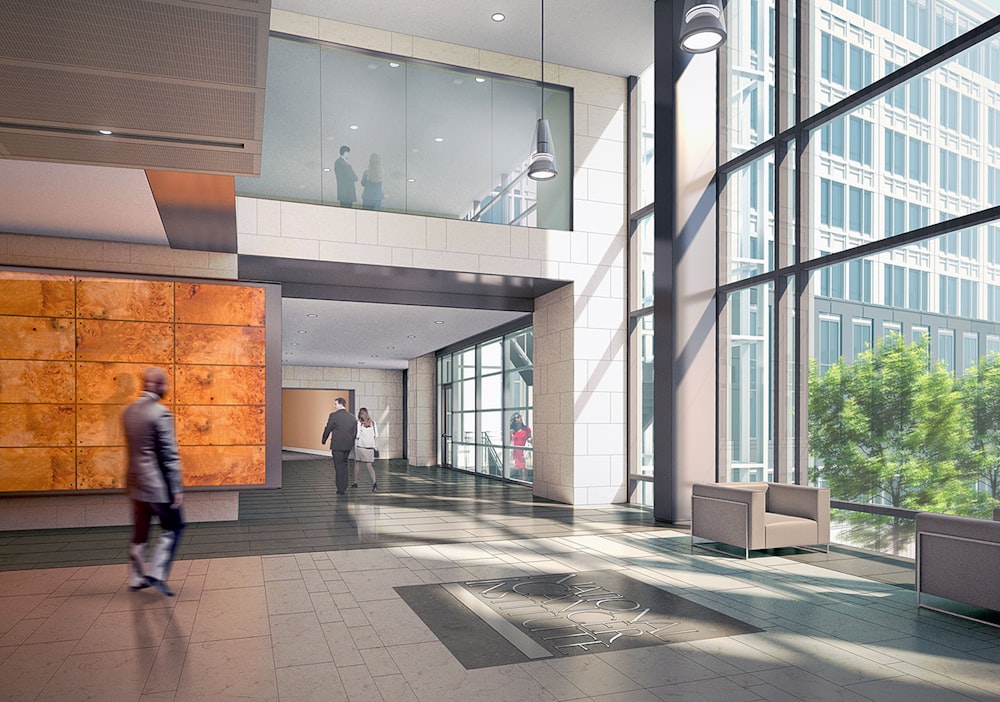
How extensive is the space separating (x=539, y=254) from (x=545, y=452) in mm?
3532

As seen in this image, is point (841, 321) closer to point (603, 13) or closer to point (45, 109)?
point (603, 13)

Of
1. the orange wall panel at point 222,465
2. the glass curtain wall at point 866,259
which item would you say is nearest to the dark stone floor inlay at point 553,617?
the glass curtain wall at point 866,259

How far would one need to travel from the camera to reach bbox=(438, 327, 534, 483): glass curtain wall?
53.0ft

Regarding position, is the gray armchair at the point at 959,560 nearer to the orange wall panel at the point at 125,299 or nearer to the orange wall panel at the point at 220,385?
the orange wall panel at the point at 220,385

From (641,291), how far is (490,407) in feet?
21.2

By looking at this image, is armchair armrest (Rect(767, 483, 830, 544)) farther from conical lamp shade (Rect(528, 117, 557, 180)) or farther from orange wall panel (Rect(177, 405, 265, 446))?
orange wall panel (Rect(177, 405, 265, 446))

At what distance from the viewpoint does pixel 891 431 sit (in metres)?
8.00

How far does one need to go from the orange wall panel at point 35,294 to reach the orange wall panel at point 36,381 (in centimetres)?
63

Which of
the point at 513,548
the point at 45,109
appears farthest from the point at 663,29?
the point at 45,109

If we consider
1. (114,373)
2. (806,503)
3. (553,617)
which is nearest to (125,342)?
(114,373)

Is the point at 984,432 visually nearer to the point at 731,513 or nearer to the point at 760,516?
the point at 760,516

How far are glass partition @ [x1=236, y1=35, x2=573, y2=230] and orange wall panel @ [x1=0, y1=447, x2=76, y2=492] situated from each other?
13.4 feet

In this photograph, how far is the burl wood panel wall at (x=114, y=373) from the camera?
9.35 m

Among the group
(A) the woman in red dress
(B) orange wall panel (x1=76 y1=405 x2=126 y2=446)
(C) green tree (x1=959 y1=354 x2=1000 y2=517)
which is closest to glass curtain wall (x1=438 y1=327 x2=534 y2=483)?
(A) the woman in red dress
